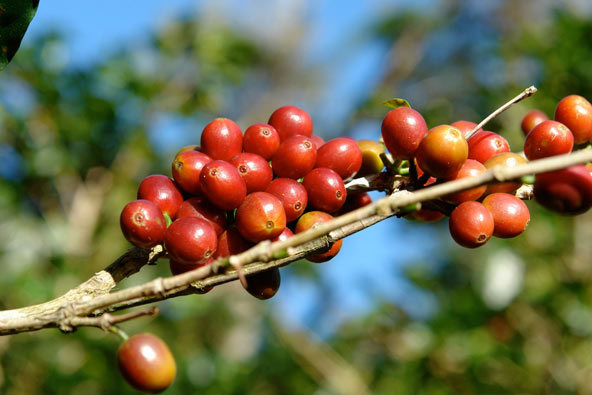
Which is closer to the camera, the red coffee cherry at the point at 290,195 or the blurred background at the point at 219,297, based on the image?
the red coffee cherry at the point at 290,195

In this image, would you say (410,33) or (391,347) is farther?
(410,33)

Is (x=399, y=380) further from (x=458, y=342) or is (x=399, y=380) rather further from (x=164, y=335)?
(x=164, y=335)

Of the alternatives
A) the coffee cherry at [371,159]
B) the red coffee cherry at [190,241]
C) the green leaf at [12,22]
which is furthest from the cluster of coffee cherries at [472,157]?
the green leaf at [12,22]

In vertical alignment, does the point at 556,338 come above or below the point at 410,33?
below

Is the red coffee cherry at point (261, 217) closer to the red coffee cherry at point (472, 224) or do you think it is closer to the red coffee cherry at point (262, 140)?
the red coffee cherry at point (262, 140)

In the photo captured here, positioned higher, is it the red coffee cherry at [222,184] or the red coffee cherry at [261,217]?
the red coffee cherry at [222,184]

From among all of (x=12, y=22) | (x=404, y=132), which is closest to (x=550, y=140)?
(x=404, y=132)

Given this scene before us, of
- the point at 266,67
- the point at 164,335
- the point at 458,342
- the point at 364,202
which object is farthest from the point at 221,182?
the point at 266,67
